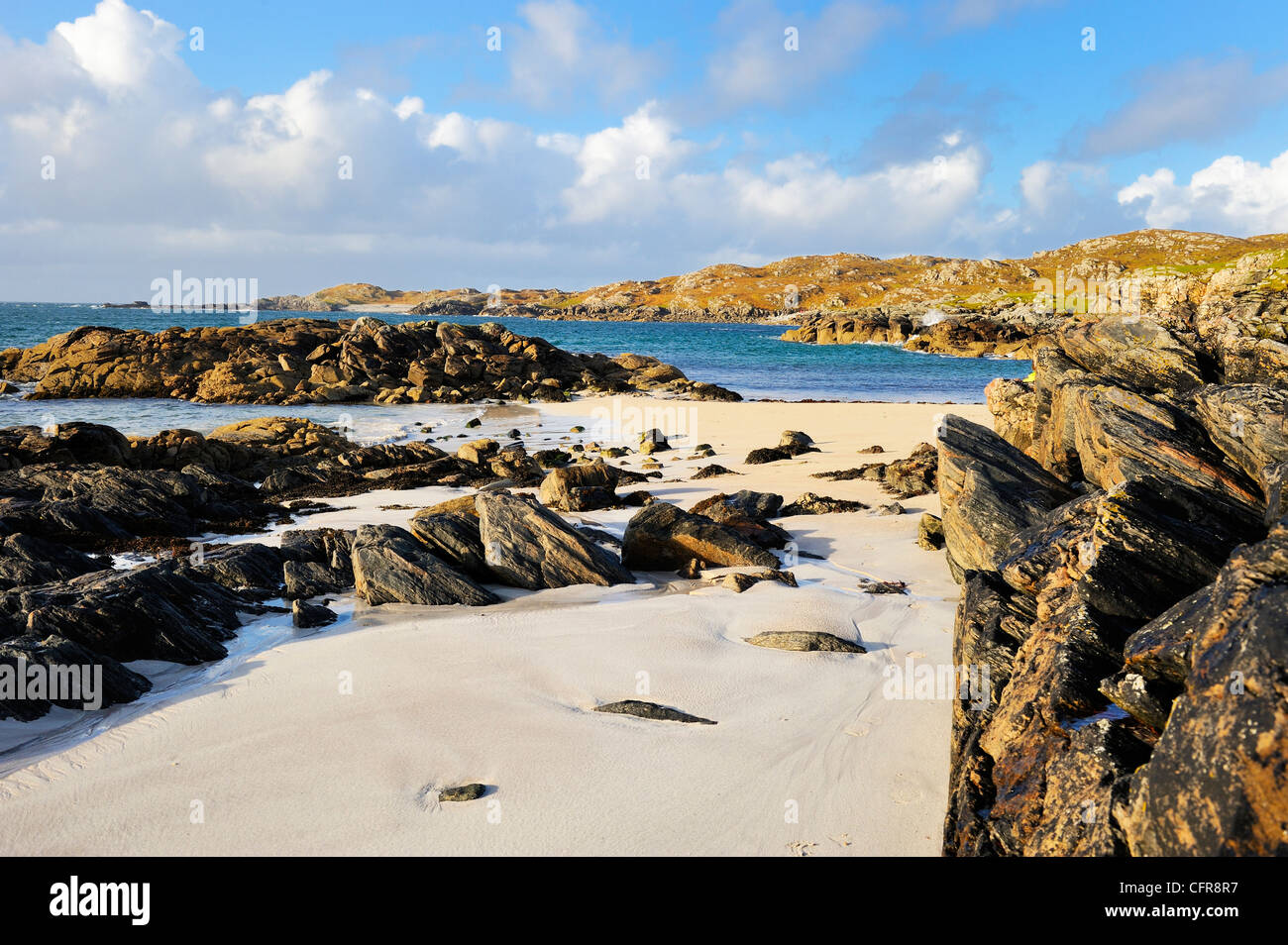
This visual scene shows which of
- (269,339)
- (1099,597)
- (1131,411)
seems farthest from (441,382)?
(1099,597)

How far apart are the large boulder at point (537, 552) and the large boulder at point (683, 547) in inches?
20.5

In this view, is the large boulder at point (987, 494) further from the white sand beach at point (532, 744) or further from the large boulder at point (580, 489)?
the large boulder at point (580, 489)

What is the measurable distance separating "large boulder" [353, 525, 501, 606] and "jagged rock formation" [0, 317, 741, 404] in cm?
3321

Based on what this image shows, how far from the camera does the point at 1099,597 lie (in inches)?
200

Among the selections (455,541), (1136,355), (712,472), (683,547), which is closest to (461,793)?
(455,541)

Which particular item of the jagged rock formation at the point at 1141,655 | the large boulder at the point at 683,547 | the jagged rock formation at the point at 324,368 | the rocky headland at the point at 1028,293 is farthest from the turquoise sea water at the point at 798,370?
the jagged rock formation at the point at 1141,655

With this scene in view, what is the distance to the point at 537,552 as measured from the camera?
11.7 m

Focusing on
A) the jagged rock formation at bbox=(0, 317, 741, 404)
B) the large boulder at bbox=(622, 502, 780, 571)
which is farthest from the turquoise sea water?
the large boulder at bbox=(622, 502, 780, 571)

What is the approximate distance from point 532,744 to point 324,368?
45.9m

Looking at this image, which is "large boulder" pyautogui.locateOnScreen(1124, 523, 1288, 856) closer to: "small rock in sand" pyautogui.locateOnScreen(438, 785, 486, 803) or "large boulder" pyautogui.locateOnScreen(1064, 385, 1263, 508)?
"small rock in sand" pyautogui.locateOnScreen(438, 785, 486, 803)

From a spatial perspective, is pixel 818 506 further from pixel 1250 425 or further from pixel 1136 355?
pixel 1250 425

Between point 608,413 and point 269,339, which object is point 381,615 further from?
point 269,339
